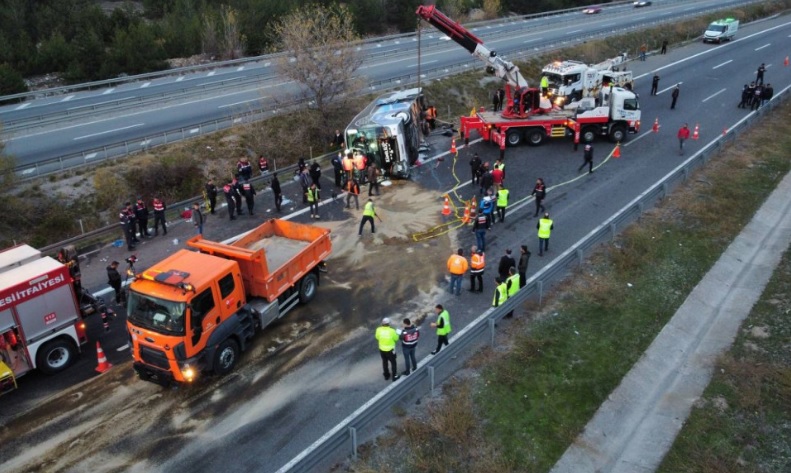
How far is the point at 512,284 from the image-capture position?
47.3 ft

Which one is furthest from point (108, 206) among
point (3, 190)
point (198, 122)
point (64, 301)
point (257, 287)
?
point (257, 287)

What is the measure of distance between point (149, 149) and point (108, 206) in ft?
12.2

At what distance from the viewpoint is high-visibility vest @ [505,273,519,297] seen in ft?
47.0

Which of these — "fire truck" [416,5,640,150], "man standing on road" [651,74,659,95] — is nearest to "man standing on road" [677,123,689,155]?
"fire truck" [416,5,640,150]

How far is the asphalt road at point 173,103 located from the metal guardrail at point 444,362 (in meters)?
17.3

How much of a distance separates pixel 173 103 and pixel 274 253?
20060 millimetres

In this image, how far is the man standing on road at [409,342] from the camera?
12305 millimetres

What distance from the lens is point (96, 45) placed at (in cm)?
4025

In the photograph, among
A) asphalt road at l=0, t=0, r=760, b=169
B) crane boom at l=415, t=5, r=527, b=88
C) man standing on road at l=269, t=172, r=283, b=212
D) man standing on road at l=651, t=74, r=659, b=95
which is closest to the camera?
man standing on road at l=269, t=172, r=283, b=212

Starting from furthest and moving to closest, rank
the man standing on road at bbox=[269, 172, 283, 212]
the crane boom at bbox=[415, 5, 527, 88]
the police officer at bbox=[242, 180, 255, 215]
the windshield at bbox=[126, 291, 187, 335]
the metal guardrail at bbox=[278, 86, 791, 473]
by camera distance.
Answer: the crane boom at bbox=[415, 5, 527, 88] < the man standing on road at bbox=[269, 172, 283, 212] < the police officer at bbox=[242, 180, 255, 215] < the windshield at bbox=[126, 291, 187, 335] < the metal guardrail at bbox=[278, 86, 791, 473]

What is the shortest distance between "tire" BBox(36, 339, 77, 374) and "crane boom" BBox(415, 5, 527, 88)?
18.0m

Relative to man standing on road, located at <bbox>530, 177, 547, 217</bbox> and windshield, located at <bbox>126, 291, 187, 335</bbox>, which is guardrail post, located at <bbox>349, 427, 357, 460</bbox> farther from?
man standing on road, located at <bbox>530, 177, 547, 217</bbox>

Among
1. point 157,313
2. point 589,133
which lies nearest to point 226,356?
point 157,313

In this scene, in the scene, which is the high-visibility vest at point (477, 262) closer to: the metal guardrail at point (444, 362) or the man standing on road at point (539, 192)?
the metal guardrail at point (444, 362)
